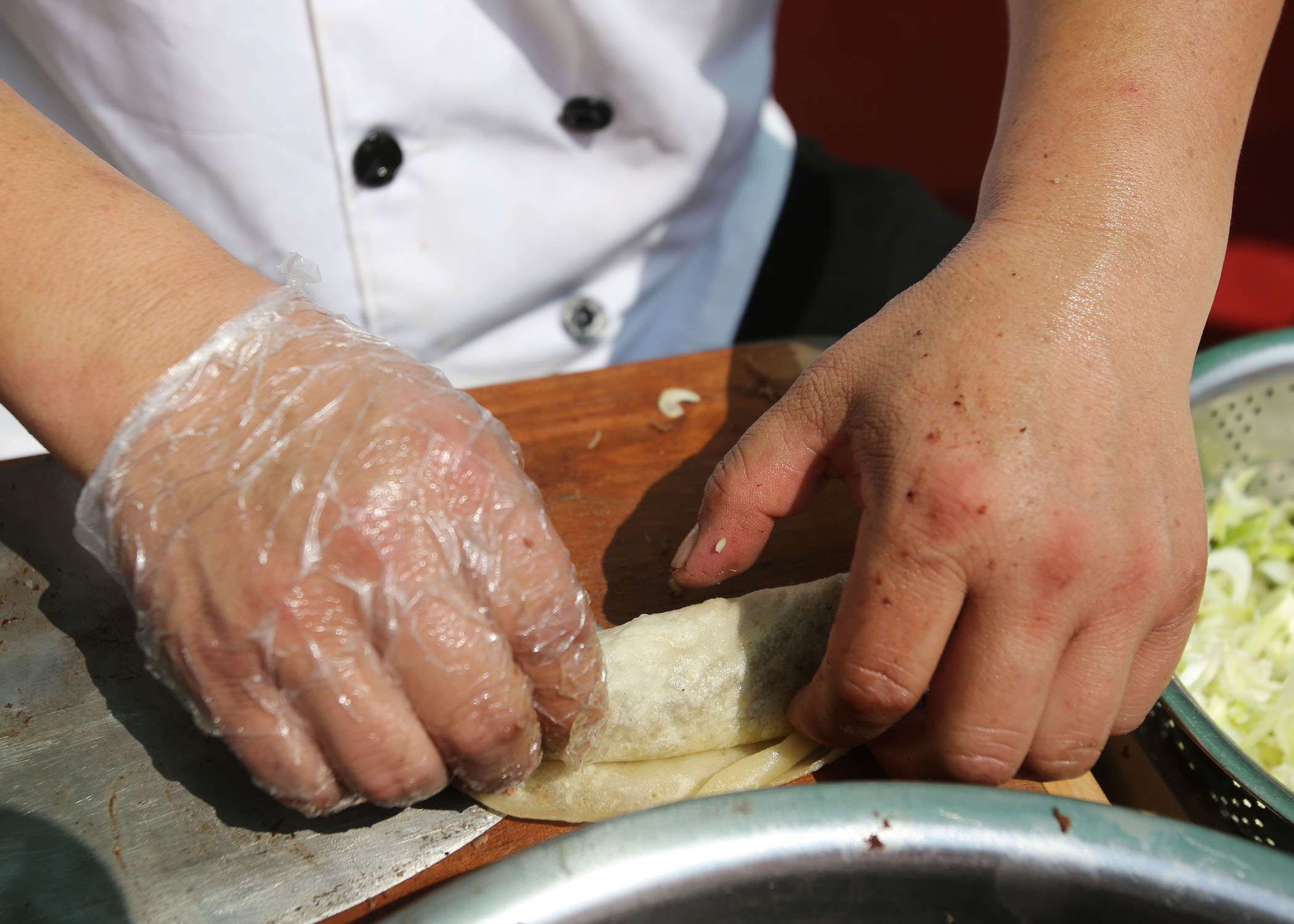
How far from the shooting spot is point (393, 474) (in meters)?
0.85

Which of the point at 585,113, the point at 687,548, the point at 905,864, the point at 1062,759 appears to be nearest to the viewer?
the point at 905,864

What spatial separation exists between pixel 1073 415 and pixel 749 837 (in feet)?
1.92

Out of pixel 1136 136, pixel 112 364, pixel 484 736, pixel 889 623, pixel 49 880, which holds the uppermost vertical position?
pixel 1136 136

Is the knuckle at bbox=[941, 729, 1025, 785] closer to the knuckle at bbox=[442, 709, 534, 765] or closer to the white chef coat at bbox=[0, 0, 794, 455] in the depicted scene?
the knuckle at bbox=[442, 709, 534, 765]

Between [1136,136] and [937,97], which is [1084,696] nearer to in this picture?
[1136,136]

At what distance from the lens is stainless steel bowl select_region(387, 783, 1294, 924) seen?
72 centimetres

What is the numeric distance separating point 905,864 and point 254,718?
66 centimetres

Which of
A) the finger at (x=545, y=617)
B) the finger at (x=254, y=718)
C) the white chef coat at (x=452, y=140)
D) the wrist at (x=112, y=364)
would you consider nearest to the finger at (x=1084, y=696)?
the finger at (x=545, y=617)

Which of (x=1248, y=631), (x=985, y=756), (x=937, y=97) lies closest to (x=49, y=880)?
(x=985, y=756)

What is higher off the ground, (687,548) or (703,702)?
(687,548)

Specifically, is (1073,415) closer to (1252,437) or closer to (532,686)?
(532,686)

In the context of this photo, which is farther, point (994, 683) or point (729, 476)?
A: point (729, 476)

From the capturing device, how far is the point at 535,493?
944mm

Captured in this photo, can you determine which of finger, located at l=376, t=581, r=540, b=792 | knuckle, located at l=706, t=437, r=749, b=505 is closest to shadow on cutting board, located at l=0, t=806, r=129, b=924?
finger, located at l=376, t=581, r=540, b=792
